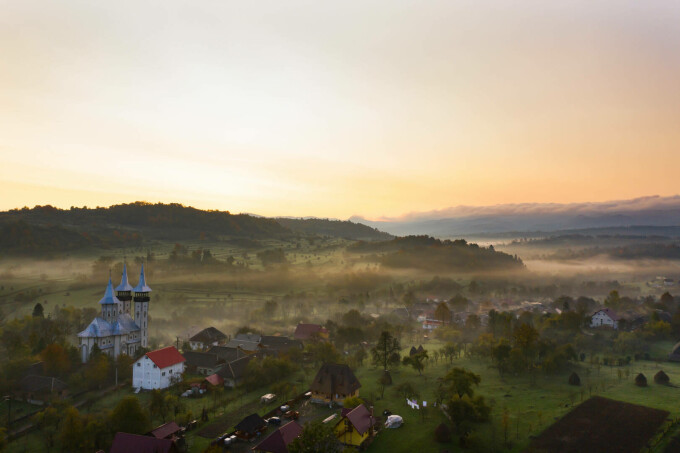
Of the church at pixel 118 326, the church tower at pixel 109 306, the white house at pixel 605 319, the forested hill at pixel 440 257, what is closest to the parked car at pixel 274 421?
the church at pixel 118 326

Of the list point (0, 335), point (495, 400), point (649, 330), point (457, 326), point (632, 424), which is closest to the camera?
point (632, 424)

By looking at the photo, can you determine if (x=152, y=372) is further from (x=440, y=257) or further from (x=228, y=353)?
(x=440, y=257)

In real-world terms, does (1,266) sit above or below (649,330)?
above

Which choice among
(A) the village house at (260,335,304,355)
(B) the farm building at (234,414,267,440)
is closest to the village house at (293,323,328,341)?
(A) the village house at (260,335,304,355)

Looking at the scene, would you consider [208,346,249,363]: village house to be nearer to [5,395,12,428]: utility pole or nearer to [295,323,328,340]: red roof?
[295,323,328,340]: red roof

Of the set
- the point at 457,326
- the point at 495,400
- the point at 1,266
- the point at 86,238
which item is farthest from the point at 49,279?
the point at 495,400

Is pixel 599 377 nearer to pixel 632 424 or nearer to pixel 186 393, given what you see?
pixel 632 424

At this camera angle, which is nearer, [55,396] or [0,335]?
[55,396]
